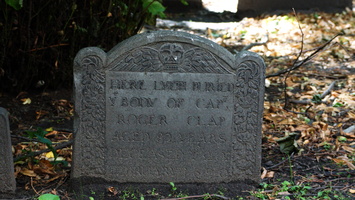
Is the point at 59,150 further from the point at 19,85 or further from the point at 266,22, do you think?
the point at 266,22

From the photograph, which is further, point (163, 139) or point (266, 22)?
point (266, 22)

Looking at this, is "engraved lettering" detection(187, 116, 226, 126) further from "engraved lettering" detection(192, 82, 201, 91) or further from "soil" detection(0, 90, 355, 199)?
"soil" detection(0, 90, 355, 199)

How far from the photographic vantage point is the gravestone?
3639 millimetres

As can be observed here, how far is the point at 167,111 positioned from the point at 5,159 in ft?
3.63

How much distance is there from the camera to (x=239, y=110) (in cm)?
388

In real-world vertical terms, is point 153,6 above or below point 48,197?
above

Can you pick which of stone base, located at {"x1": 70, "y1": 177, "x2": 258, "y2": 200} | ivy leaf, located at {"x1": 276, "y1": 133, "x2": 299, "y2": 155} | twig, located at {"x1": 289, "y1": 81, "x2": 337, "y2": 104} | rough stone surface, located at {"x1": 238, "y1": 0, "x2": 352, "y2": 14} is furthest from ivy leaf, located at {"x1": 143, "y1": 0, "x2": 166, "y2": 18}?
rough stone surface, located at {"x1": 238, "y1": 0, "x2": 352, "y2": 14}

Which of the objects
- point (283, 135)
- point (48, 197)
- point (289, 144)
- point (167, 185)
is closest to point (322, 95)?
point (283, 135)

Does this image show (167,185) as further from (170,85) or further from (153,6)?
(153,6)

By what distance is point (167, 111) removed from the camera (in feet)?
12.6

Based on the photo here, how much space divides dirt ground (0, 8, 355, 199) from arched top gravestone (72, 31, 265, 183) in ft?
0.57

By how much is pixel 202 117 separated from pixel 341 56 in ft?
14.8

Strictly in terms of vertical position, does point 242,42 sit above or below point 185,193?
above

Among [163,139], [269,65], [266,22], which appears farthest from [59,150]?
[266,22]
